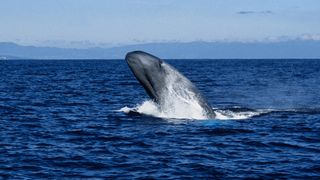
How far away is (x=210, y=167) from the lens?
19688 millimetres

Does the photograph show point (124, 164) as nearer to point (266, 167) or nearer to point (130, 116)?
point (266, 167)

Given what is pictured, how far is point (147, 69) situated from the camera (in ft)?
91.4

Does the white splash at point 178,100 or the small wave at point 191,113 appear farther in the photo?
the small wave at point 191,113

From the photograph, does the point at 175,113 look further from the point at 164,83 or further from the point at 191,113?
the point at 164,83

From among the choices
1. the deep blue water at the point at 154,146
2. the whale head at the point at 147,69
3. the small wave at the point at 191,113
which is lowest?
the deep blue water at the point at 154,146

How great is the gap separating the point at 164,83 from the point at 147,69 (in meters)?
1.09

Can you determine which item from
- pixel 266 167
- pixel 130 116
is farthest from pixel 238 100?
pixel 266 167

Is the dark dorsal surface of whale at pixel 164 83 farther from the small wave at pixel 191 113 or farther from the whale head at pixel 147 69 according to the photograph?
the small wave at pixel 191 113

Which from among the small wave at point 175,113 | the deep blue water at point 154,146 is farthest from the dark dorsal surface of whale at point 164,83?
the deep blue water at point 154,146

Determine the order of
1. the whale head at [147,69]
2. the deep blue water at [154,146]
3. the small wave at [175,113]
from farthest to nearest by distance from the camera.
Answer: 1. the small wave at [175,113]
2. the whale head at [147,69]
3. the deep blue water at [154,146]

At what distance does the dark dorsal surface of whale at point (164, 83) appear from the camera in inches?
1096

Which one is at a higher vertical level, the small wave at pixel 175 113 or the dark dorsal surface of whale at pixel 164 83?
the dark dorsal surface of whale at pixel 164 83

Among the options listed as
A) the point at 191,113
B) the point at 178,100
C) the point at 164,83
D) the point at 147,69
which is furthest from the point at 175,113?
the point at 147,69

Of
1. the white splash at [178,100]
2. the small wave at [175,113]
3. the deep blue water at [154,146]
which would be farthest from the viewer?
the small wave at [175,113]
